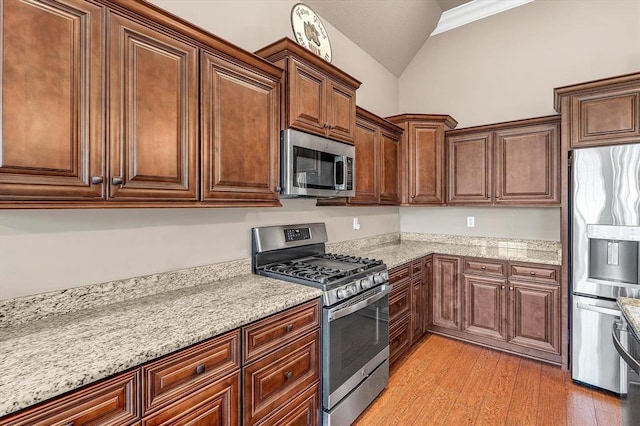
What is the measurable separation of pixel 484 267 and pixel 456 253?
11.1 inches

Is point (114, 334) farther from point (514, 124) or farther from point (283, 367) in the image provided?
point (514, 124)

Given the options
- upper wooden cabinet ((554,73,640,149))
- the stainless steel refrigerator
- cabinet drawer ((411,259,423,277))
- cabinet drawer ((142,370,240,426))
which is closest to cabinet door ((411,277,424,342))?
cabinet drawer ((411,259,423,277))

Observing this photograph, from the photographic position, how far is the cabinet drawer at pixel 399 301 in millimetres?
2619

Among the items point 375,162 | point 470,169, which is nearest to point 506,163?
point 470,169

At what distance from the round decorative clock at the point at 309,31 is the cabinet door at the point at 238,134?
92cm

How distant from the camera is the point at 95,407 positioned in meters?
0.95

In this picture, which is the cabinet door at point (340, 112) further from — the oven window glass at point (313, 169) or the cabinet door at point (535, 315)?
the cabinet door at point (535, 315)

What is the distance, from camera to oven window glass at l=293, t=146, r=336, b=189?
6.71 ft

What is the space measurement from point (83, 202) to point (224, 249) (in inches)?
38.5

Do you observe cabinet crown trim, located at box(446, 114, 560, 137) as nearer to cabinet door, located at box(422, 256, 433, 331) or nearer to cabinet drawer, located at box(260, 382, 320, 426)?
cabinet door, located at box(422, 256, 433, 331)

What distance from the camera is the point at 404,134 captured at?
3.45 metres

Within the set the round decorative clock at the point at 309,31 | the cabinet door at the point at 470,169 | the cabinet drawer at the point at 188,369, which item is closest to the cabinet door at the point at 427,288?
the cabinet door at the point at 470,169

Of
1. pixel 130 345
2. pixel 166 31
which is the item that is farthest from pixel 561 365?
pixel 166 31

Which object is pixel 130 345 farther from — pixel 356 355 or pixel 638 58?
pixel 638 58
